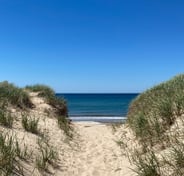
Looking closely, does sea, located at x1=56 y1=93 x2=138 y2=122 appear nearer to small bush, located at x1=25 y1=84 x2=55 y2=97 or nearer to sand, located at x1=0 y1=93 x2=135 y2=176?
small bush, located at x1=25 y1=84 x2=55 y2=97

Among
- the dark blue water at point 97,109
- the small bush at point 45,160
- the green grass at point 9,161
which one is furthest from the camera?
the dark blue water at point 97,109

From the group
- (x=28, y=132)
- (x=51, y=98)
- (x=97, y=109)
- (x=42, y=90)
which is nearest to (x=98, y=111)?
(x=97, y=109)

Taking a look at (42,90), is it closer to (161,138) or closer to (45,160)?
(45,160)

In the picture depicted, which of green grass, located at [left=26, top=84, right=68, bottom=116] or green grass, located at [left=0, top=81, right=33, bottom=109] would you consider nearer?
green grass, located at [left=0, top=81, right=33, bottom=109]

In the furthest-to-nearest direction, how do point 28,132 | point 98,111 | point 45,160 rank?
point 98,111
point 28,132
point 45,160

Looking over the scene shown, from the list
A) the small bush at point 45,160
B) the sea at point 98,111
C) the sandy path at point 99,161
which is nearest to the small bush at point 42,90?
the sea at point 98,111

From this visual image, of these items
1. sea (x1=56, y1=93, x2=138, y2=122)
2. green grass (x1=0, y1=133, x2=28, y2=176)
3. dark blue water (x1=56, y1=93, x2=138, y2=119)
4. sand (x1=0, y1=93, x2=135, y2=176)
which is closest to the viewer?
green grass (x1=0, y1=133, x2=28, y2=176)

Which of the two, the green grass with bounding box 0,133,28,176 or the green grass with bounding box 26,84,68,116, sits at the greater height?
the green grass with bounding box 26,84,68,116

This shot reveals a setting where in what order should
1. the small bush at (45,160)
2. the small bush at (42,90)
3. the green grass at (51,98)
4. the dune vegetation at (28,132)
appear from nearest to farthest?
the dune vegetation at (28,132)
the small bush at (45,160)
the green grass at (51,98)
the small bush at (42,90)

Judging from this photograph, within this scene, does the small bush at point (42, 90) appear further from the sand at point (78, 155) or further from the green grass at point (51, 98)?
the sand at point (78, 155)

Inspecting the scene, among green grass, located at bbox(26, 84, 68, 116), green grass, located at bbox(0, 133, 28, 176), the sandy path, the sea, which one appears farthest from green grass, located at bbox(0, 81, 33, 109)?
green grass, located at bbox(0, 133, 28, 176)

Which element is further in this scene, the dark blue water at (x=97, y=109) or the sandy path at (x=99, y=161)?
the dark blue water at (x=97, y=109)

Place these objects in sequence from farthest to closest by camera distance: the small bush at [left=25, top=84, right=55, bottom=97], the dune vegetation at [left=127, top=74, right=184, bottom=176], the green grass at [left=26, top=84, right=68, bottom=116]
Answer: the small bush at [left=25, top=84, right=55, bottom=97], the green grass at [left=26, top=84, right=68, bottom=116], the dune vegetation at [left=127, top=74, right=184, bottom=176]

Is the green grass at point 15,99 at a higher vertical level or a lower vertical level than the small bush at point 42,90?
lower
